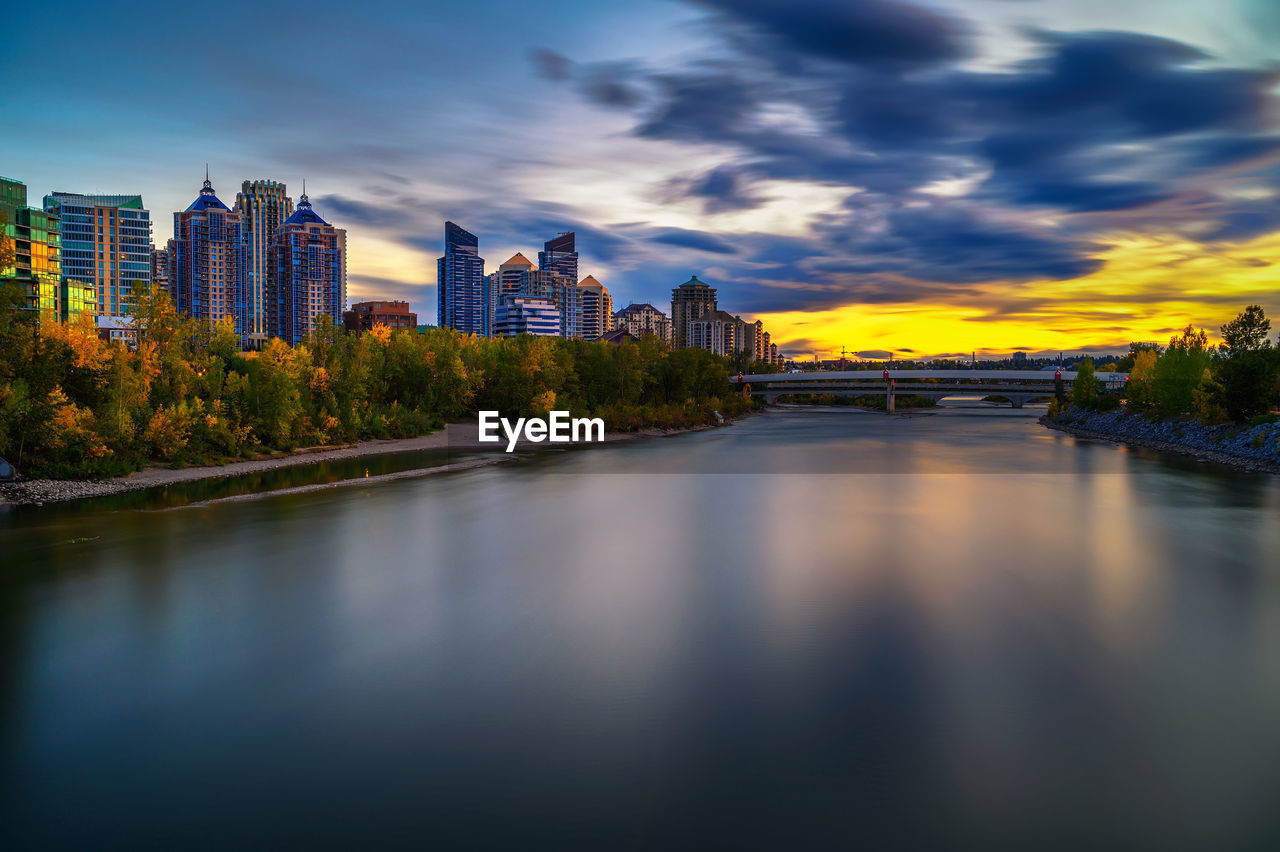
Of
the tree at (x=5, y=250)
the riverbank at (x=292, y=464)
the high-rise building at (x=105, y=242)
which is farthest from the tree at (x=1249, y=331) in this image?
the high-rise building at (x=105, y=242)

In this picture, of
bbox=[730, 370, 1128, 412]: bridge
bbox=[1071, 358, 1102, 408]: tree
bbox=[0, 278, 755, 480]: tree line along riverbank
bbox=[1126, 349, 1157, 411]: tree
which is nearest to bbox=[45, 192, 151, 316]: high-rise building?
bbox=[0, 278, 755, 480]: tree line along riverbank

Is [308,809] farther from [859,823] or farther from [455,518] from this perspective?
[455,518]

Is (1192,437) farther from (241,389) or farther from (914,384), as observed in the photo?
(914,384)

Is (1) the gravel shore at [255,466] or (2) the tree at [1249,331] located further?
(2) the tree at [1249,331]

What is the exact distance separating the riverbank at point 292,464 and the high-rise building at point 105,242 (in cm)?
11975

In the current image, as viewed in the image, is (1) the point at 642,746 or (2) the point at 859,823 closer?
(2) the point at 859,823

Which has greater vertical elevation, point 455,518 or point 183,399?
point 183,399

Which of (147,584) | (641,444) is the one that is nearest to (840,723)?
(147,584)

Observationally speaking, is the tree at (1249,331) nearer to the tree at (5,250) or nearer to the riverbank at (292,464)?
the riverbank at (292,464)

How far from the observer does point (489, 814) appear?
8.77m

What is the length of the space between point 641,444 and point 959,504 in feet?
111

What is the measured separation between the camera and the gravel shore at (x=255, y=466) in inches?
1144

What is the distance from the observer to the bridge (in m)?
122

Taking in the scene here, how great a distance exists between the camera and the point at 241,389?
4266cm
